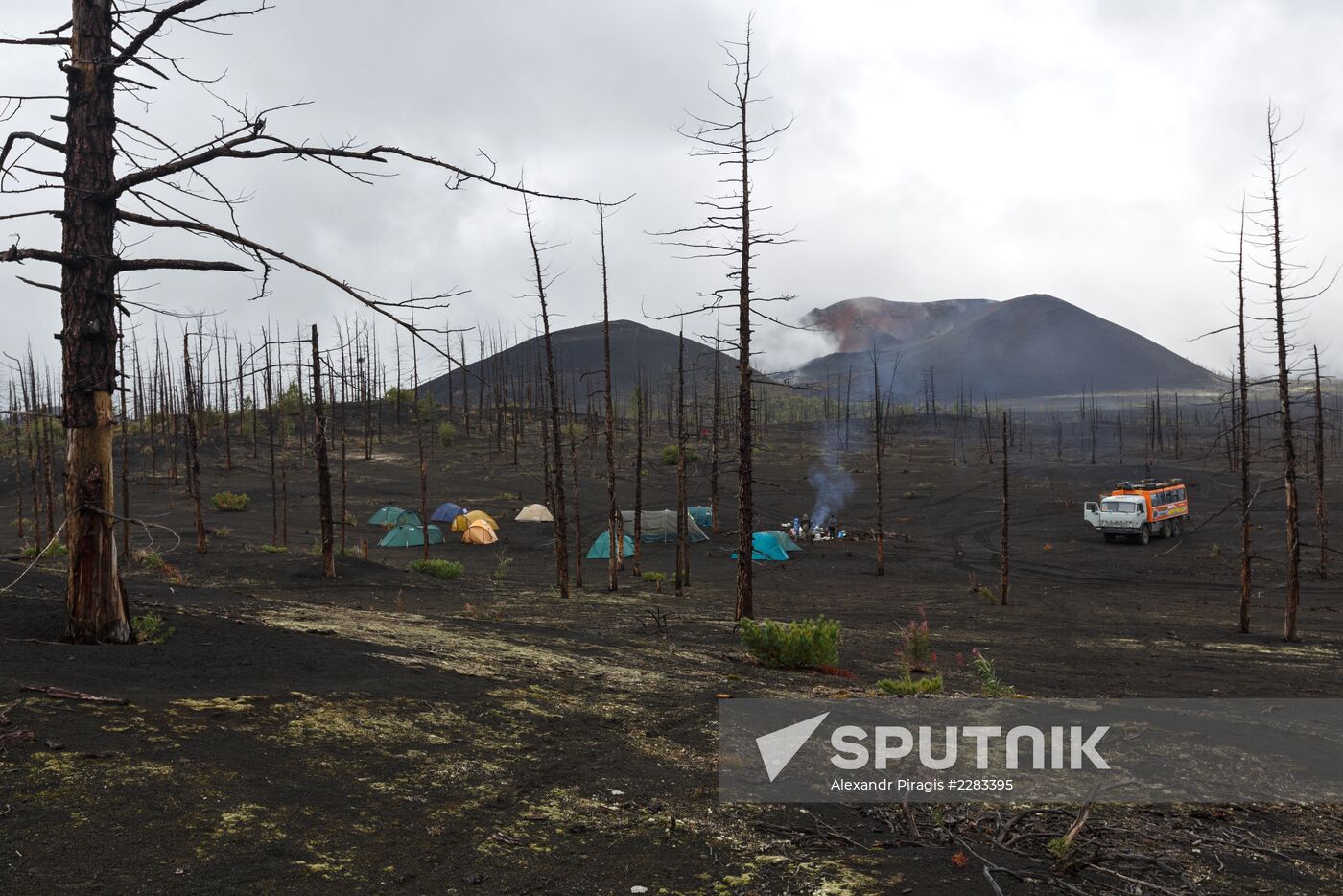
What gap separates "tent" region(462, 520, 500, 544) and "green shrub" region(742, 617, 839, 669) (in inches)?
1311

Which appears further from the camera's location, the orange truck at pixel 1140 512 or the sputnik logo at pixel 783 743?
the orange truck at pixel 1140 512

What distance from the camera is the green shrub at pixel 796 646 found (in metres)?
12.8

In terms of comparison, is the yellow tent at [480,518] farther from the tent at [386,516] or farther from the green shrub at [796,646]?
the green shrub at [796,646]

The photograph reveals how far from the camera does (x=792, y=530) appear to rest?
4778 centimetres

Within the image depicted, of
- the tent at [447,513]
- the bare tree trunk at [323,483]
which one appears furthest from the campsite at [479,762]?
the tent at [447,513]

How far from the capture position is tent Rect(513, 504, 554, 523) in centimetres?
5003

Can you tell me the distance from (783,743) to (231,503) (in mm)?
48471

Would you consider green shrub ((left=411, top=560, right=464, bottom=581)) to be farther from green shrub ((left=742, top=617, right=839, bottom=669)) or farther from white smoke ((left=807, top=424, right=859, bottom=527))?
white smoke ((left=807, top=424, right=859, bottom=527))

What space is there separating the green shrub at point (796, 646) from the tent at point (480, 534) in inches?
1311

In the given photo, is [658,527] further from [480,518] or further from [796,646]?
[796,646]

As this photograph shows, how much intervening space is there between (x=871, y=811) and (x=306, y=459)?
234 feet

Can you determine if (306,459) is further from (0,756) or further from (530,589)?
(0,756)

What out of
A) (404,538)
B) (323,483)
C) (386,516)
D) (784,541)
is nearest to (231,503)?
(386,516)

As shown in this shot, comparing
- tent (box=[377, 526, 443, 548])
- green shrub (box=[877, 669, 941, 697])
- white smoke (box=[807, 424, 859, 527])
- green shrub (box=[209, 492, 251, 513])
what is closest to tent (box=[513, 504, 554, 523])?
tent (box=[377, 526, 443, 548])
